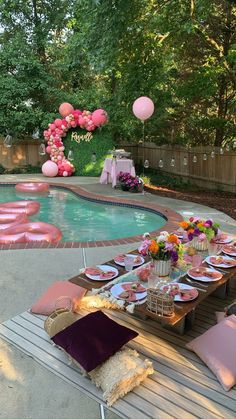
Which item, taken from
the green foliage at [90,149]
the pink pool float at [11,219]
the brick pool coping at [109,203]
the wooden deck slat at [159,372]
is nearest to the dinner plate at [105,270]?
the wooden deck slat at [159,372]

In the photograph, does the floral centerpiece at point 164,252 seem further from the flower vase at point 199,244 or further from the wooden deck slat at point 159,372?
the flower vase at point 199,244

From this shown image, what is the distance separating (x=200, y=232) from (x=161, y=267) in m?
0.86

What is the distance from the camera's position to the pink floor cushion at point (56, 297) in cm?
342

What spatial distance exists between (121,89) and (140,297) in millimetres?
9340

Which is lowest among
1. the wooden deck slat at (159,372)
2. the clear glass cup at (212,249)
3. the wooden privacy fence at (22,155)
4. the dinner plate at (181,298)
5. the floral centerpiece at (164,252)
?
the wooden deck slat at (159,372)

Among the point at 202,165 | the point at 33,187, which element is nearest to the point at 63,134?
the point at 33,187

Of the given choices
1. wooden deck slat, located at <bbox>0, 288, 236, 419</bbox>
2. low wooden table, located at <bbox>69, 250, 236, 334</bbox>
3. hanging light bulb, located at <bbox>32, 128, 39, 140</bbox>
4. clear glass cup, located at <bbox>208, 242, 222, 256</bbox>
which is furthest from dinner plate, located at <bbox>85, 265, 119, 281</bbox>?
hanging light bulb, located at <bbox>32, 128, 39, 140</bbox>

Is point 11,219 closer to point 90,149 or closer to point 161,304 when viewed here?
point 161,304

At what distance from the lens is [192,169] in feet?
42.9

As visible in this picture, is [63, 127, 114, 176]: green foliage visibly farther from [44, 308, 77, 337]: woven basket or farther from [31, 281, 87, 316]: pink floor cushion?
[44, 308, 77, 337]: woven basket

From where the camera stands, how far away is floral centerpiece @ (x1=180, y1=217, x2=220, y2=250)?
3.98 metres

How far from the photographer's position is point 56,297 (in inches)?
137

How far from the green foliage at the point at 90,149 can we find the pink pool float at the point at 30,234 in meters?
7.80

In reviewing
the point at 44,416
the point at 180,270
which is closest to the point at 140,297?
the point at 180,270
